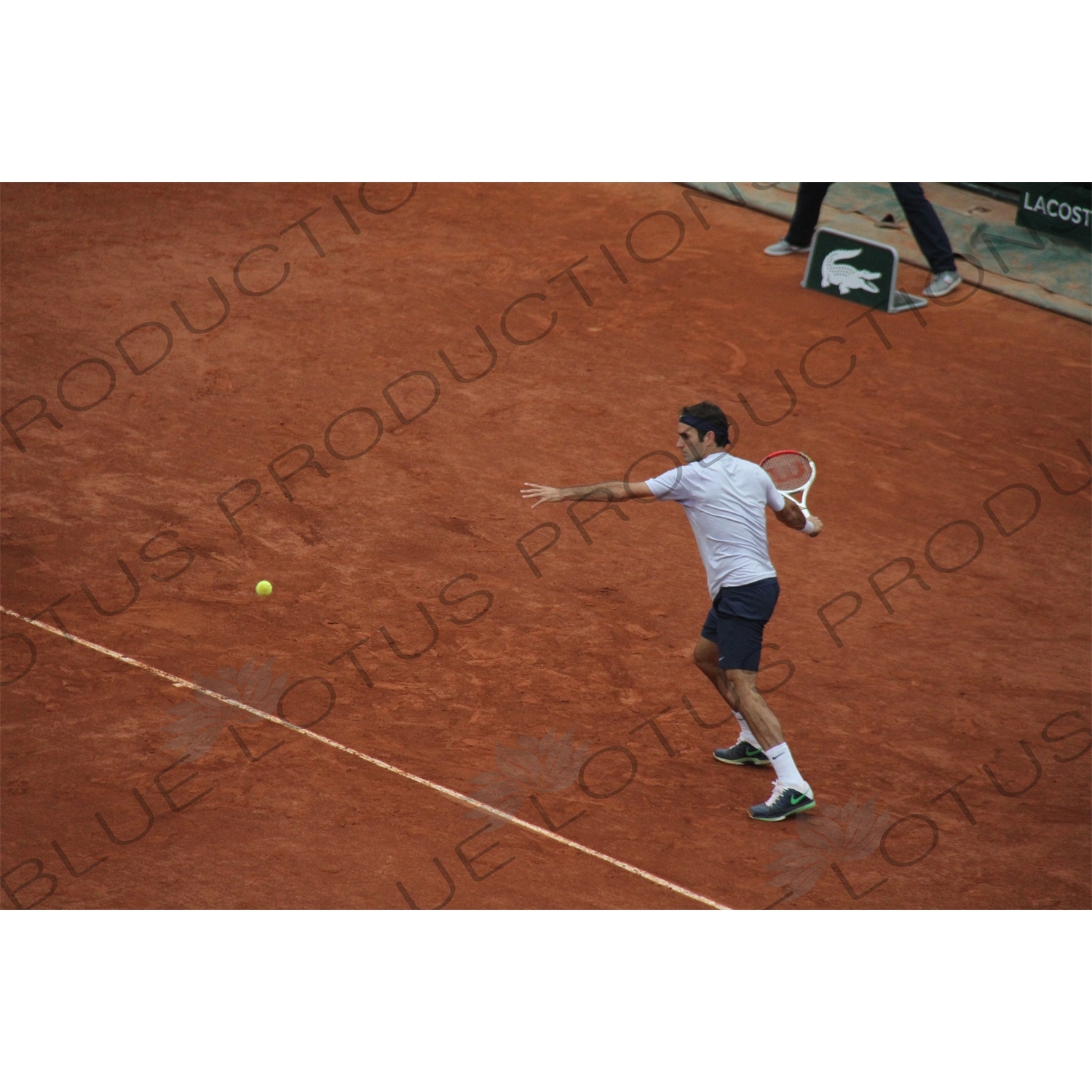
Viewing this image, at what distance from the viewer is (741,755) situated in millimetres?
7949

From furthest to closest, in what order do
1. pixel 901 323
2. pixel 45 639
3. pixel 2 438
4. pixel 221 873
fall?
pixel 901 323 → pixel 2 438 → pixel 45 639 → pixel 221 873

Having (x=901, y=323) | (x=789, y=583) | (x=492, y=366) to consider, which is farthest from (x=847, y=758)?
(x=901, y=323)

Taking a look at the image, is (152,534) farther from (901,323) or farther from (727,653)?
(901,323)

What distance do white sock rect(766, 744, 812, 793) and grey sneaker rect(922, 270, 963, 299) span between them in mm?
8240

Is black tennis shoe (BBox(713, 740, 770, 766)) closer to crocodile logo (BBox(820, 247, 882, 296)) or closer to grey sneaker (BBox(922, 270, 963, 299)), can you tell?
crocodile logo (BBox(820, 247, 882, 296))

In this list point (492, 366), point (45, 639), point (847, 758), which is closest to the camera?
point (847, 758)

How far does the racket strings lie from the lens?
810cm

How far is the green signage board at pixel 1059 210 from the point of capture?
14906mm

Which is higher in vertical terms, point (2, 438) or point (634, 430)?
point (2, 438)

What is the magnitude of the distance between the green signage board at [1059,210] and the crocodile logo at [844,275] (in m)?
2.63

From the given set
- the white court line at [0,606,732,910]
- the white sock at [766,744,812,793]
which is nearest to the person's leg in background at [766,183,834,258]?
the white sock at [766,744,812,793]

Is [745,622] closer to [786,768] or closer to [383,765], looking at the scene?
[786,768]

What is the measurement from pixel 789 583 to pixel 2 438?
6219 millimetres

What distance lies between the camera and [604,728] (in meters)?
8.09
